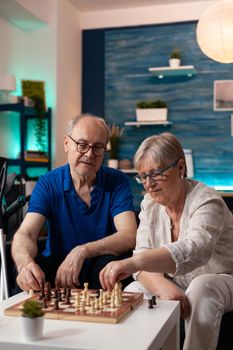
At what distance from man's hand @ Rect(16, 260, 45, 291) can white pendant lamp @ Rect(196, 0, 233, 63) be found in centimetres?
254

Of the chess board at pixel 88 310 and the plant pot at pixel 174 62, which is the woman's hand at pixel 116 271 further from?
the plant pot at pixel 174 62

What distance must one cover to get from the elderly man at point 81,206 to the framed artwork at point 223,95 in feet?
9.94

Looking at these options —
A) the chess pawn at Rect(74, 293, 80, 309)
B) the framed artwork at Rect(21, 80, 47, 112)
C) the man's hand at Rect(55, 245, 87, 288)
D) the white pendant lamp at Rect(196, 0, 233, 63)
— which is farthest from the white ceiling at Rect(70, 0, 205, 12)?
the chess pawn at Rect(74, 293, 80, 309)

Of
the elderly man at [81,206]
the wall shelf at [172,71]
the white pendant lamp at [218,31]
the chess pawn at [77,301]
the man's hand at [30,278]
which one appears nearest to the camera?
the chess pawn at [77,301]

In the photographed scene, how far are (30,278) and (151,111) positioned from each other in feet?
12.0

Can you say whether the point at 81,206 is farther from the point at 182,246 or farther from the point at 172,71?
the point at 172,71

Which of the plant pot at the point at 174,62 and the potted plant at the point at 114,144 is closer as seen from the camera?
the plant pot at the point at 174,62

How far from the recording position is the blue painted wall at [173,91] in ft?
16.9

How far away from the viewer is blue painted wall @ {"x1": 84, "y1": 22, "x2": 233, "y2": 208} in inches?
203

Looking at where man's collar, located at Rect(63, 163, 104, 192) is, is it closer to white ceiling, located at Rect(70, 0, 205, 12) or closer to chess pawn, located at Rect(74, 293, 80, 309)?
chess pawn, located at Rect(74, 293, 80, 309)

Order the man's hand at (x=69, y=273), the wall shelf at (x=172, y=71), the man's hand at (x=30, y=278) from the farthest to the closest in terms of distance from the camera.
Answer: the wall shelf at (x=172, y=71)
the man's hand at (x=69, y=273)
the man's hand at (x=30, y=278)

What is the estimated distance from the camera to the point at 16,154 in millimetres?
4887

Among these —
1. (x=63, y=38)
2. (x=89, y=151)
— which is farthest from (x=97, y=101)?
(x=89, y=151)

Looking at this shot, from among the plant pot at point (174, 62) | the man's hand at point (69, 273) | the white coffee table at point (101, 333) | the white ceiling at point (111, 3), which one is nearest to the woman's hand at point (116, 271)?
the white coffee table at point (101, 333)
